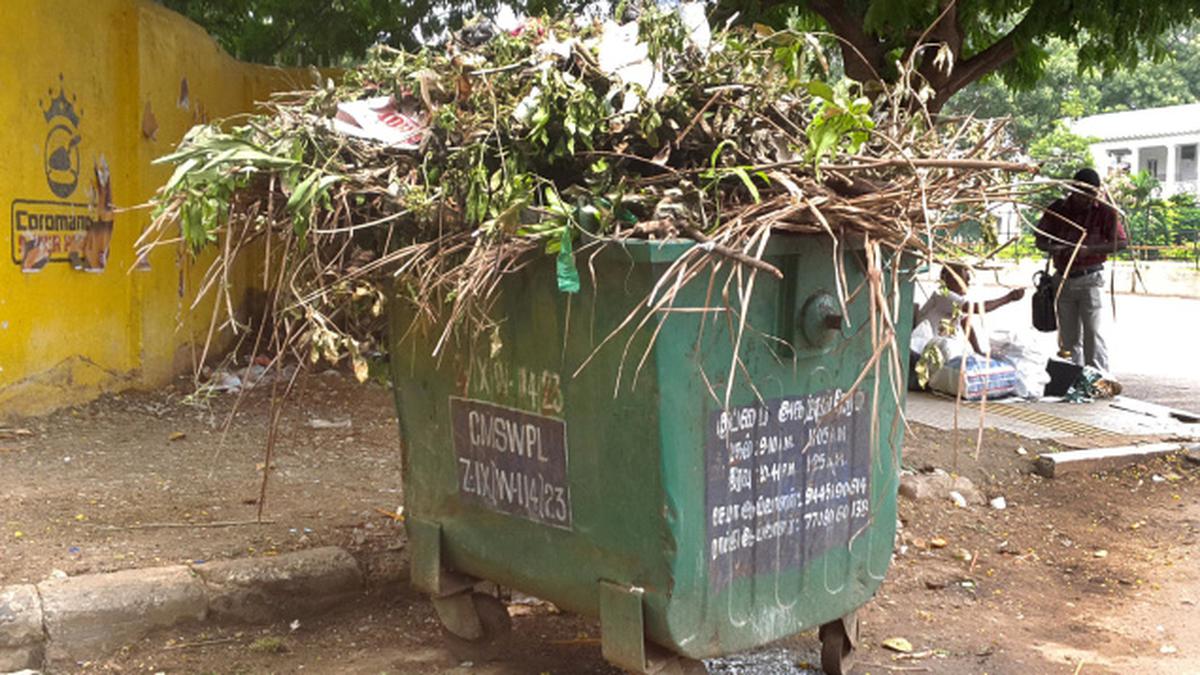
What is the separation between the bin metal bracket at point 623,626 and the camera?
321cm

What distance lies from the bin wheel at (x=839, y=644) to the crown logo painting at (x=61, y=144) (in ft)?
17.7

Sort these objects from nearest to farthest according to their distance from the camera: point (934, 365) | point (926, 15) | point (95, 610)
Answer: point (934, 365) → point (95, 610) → point (926, 15)

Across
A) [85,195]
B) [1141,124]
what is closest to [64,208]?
[85,195]

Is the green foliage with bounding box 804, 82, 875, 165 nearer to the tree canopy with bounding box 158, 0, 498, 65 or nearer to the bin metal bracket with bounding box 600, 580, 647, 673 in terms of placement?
the bin metal bracket with bounding box 600, 580, 647, 673

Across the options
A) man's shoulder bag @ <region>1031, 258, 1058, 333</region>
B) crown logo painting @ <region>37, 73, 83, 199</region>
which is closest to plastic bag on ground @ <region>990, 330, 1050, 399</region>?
man's shoulder bag @ <region>1031, 258, 1058, 333</region>

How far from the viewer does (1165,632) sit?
14.7 feet

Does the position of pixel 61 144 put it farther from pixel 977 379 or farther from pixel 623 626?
pixel 977 379

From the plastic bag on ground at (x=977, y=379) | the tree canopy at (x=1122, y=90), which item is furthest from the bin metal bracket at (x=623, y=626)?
the tree canopy at (x=1122, y=90)

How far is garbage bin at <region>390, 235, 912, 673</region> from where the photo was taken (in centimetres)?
314

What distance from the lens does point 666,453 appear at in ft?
10.2

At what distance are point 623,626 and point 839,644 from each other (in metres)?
0.95

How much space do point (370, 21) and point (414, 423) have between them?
8133 millimetres

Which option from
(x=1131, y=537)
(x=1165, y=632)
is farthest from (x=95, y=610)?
(x=1131, y=537)

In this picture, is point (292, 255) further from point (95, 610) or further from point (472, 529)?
point (95, 610)
